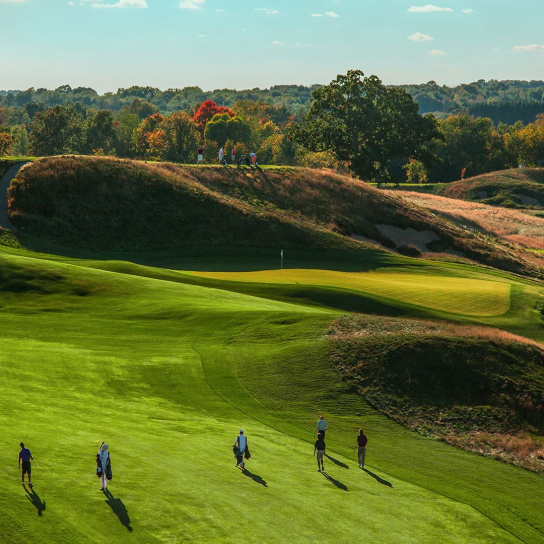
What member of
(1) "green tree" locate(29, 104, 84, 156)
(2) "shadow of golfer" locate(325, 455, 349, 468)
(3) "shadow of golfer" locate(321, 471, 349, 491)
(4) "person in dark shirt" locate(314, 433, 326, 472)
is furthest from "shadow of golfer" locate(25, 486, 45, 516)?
(1) "green tree" locate(29, 104, 84, 156)

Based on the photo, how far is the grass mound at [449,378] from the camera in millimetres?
37000

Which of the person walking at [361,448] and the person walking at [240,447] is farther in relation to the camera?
the person walking at [361,448]

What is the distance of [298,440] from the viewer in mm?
32062

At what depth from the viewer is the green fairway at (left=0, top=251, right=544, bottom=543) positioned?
21.8 metres

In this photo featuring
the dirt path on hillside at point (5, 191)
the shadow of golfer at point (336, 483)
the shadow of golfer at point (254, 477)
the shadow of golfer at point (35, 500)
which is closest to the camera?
the shadow of golfer at point (35, 500)

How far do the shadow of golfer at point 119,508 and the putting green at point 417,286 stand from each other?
42081 mm

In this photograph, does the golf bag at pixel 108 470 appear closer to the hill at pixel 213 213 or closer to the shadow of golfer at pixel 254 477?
the shadow of golfer at pixel 254 477

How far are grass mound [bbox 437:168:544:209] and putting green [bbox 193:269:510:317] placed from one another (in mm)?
100514

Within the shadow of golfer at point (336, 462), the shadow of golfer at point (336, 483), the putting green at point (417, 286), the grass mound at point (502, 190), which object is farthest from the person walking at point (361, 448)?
the grass mound at point (502, 190)

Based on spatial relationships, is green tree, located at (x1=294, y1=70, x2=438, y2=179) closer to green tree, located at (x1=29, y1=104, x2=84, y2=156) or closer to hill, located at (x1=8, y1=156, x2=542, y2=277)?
hill, located at (x1=8, y1=156, x2=542, y2=277)

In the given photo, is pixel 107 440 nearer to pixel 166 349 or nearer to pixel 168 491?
pixel 168 491

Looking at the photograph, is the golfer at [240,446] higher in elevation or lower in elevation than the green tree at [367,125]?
lower

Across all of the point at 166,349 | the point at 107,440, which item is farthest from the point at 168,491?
the point at 166,349

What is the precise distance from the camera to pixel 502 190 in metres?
180
